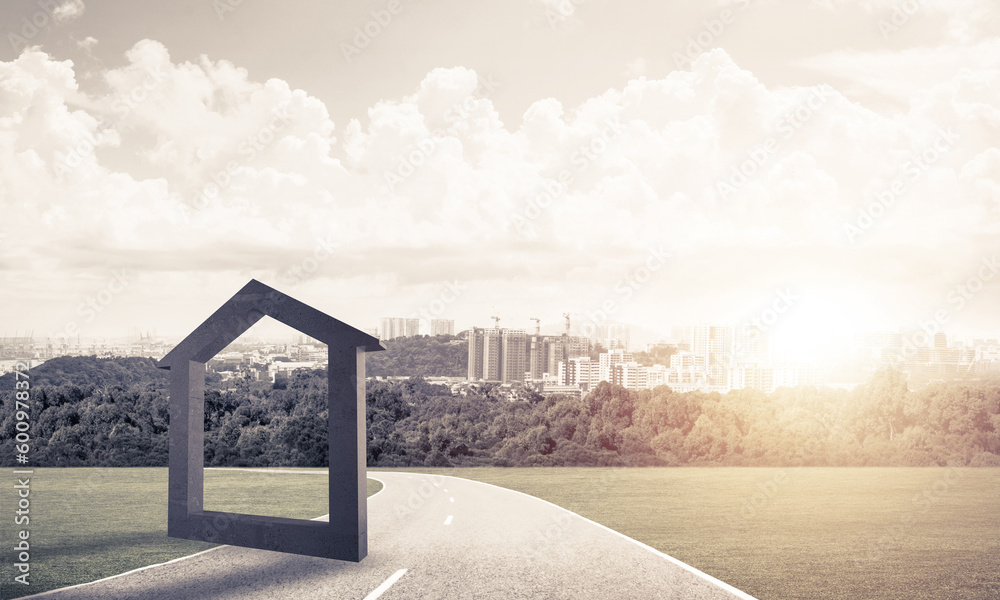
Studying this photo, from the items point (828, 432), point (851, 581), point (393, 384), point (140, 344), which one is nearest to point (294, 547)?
point (851, 581)

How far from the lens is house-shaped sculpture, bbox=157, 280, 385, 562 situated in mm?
12484

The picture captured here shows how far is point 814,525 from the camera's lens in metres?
19.8

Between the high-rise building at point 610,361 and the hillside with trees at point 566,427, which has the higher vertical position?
the high-rise building at point 610,361

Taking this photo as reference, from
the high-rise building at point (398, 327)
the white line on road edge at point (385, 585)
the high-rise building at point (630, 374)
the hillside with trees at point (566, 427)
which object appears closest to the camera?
the white line on road edge at point (385, 585)

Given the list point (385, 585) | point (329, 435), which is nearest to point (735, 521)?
point (385, 585)

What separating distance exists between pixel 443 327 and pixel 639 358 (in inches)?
1044

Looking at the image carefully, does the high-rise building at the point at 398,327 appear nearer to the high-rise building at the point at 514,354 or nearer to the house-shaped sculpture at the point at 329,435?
the high-rise building at the point at 514,354

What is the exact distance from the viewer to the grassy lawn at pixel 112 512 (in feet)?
41.5

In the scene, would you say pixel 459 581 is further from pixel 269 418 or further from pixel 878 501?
pixel 269 418

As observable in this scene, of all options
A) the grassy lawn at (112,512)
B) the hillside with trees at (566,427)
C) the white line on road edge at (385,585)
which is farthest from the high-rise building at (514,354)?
the white line on road edge at (385,585)

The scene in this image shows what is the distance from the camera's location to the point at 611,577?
37.9ft

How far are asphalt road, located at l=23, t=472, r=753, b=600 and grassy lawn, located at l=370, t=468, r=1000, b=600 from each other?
1.55 m

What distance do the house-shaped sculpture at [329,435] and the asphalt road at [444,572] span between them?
39 centimetres

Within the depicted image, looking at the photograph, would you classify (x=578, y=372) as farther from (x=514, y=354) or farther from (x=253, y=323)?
(x=253, y=323)
